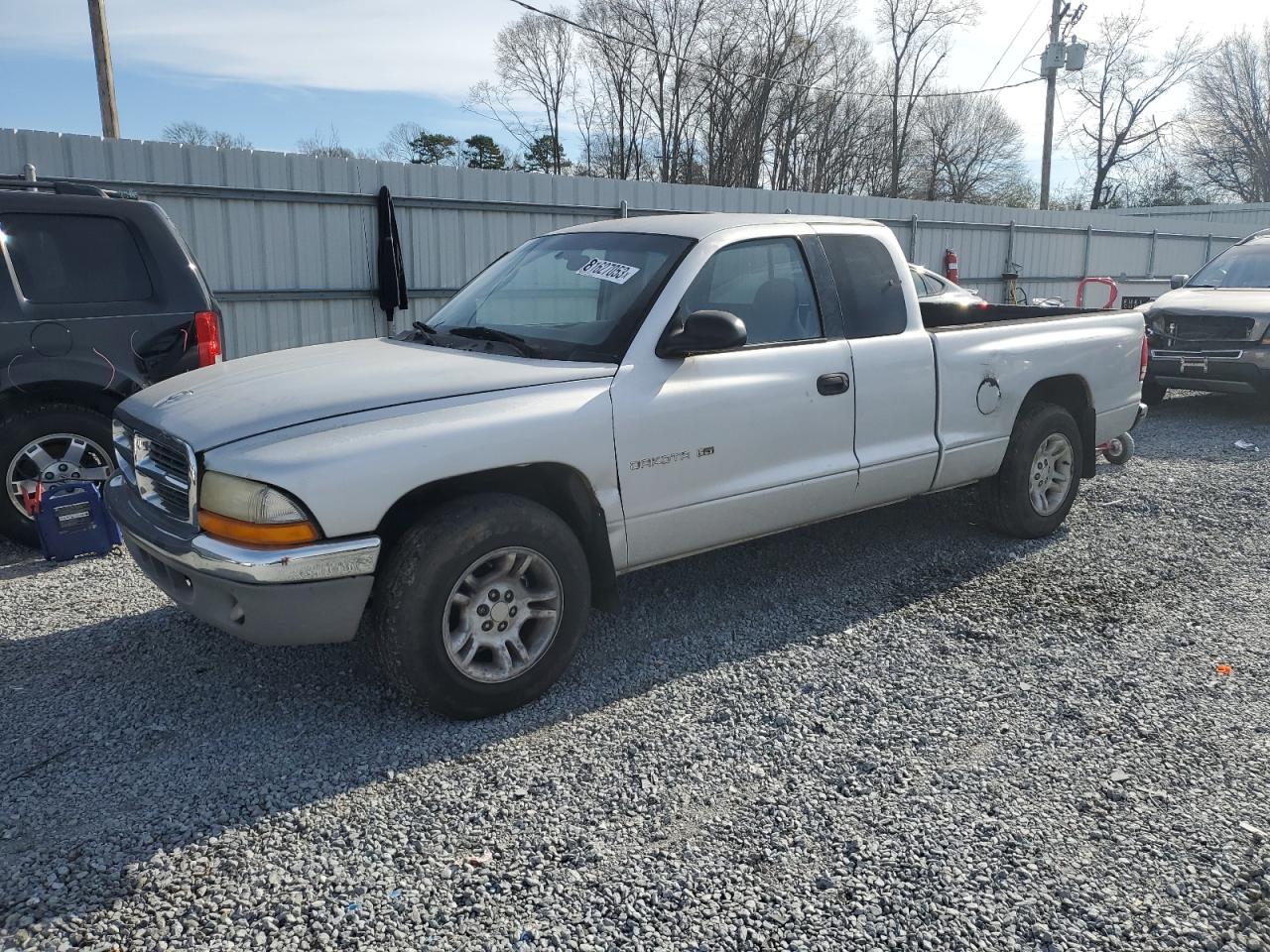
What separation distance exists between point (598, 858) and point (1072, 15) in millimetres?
32222

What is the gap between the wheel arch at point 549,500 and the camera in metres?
3.49

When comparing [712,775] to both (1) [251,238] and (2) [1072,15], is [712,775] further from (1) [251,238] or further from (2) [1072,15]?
(2) [1072,15]

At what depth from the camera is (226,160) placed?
9859mm

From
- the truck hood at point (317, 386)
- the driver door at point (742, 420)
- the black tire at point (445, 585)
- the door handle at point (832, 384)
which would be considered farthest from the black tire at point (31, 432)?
the door handle at point (832, 384)

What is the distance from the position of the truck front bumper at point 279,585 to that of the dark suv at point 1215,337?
946 centimetres

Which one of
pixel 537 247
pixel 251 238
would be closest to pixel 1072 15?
pixel 251 238

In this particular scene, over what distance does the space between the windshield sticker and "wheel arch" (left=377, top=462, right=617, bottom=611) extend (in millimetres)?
969

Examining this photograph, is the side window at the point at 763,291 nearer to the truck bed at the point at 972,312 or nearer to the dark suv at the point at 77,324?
the truck bed at the point at 972,312

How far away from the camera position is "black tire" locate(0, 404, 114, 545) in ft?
17.9

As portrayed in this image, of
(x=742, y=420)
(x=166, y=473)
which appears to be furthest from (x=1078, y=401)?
(x=166, y=473)

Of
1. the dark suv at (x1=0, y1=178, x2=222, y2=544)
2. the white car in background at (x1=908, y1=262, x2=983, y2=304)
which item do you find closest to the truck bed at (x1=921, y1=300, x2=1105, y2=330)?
the white car in background at (x1=908, y1=262, x2=983, y2=304)

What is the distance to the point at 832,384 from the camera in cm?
450

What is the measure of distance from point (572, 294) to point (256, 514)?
1.76m

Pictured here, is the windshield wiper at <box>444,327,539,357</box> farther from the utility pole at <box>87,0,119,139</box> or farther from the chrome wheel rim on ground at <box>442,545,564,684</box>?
the utility pole at <box>87,0,119,139</box>
